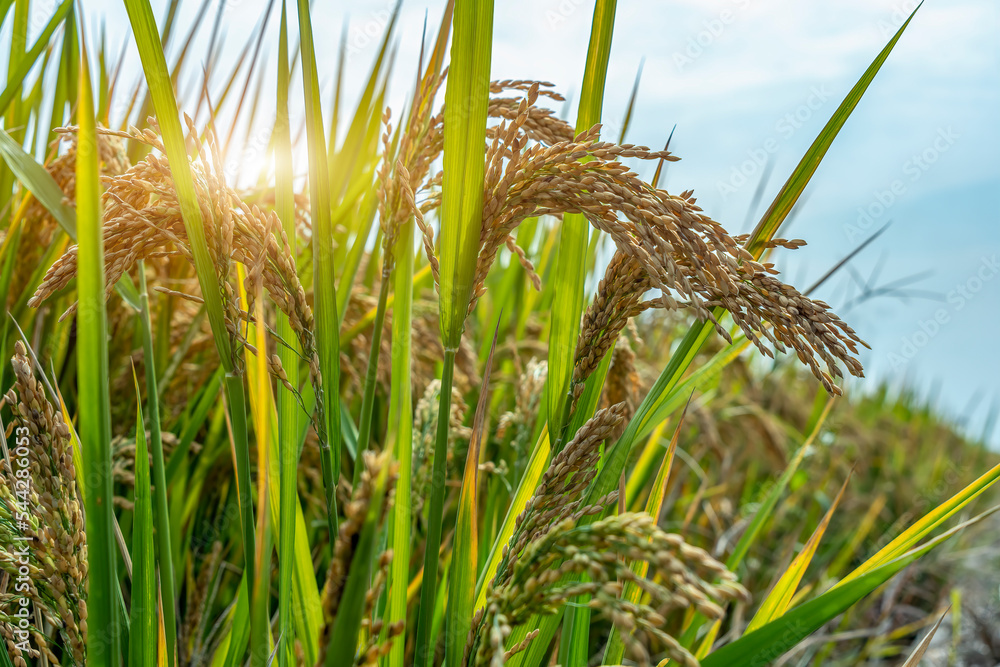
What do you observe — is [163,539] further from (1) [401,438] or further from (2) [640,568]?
(2) [640,568]

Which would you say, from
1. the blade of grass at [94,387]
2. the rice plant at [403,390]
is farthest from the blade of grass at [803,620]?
the blade of grass at [94,387]

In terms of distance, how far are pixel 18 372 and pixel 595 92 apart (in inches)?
35.6

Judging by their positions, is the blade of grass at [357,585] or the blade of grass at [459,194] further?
the blade of grass at [459,194]

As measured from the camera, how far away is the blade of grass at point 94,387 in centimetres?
60

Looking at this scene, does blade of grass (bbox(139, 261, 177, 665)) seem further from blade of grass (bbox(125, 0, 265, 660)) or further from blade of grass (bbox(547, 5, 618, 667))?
blade of grass (bbox(547, 5, 618, 667))

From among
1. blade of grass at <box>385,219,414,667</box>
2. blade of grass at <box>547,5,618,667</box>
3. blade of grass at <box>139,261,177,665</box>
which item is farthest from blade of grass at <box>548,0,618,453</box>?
blade of grass at <box>139,261,177,665</box>

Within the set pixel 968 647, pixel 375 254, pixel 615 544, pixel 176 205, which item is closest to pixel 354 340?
pixel 375 254

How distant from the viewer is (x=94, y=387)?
0.63m

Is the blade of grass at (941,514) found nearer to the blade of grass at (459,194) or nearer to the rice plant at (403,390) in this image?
the rice plant at (403,390)

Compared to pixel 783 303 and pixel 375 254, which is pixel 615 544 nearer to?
pixel 783 303

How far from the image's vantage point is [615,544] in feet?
1.97

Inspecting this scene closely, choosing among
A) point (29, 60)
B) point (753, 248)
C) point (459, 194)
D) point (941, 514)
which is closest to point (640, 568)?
point (941, 514)

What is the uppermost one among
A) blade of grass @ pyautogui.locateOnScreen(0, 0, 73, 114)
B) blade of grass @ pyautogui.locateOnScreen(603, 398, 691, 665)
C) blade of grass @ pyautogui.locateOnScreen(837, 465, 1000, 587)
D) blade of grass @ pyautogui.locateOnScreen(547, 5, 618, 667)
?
blade of grass @ pyautogui.locateOnScreen(0, 0, 73, 114)

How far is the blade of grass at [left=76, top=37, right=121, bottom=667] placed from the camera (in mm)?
598
